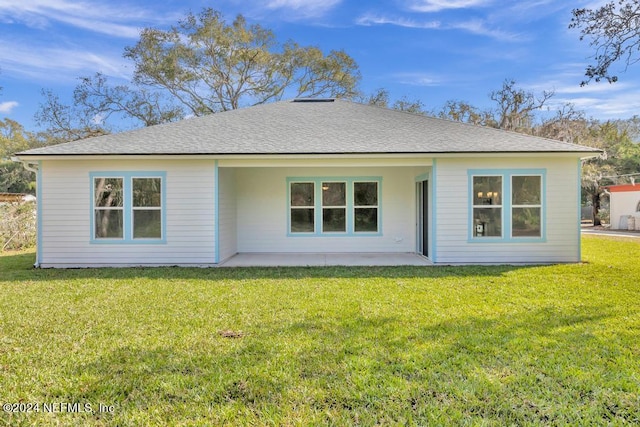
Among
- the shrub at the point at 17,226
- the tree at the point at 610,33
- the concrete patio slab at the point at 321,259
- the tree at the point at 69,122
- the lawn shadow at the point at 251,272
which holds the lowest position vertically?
the lawn shadow at the point at 251,272

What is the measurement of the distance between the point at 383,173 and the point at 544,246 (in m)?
4.61

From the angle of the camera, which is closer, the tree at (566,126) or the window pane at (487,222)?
the window pane at (487,222)

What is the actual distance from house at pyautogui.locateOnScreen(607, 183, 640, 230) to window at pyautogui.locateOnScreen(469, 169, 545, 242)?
50.1 ft

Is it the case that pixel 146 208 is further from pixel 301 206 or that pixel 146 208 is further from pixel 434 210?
pixel 434 210

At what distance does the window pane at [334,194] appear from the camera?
1167 centimetres

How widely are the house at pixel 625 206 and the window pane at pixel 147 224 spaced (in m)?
22.9

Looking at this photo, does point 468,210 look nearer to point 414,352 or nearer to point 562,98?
point 414,352

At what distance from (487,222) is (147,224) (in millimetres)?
8411

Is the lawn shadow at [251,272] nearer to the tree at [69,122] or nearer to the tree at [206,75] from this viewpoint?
the tree at [69,122]

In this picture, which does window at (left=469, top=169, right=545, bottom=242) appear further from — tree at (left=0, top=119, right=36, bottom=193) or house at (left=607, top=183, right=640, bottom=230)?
tree at (left=0, top=119, right=36, bottom=193)

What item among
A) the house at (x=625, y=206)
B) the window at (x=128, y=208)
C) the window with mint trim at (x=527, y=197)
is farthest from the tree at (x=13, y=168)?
the house at (x=625, y=206)

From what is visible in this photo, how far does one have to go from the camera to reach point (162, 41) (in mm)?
23047

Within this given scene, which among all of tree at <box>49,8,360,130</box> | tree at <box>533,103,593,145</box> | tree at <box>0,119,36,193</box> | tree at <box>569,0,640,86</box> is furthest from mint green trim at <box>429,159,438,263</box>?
tree at <box>0,119,36,193</box>

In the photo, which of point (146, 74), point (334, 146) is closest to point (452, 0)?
point (334, 146)
